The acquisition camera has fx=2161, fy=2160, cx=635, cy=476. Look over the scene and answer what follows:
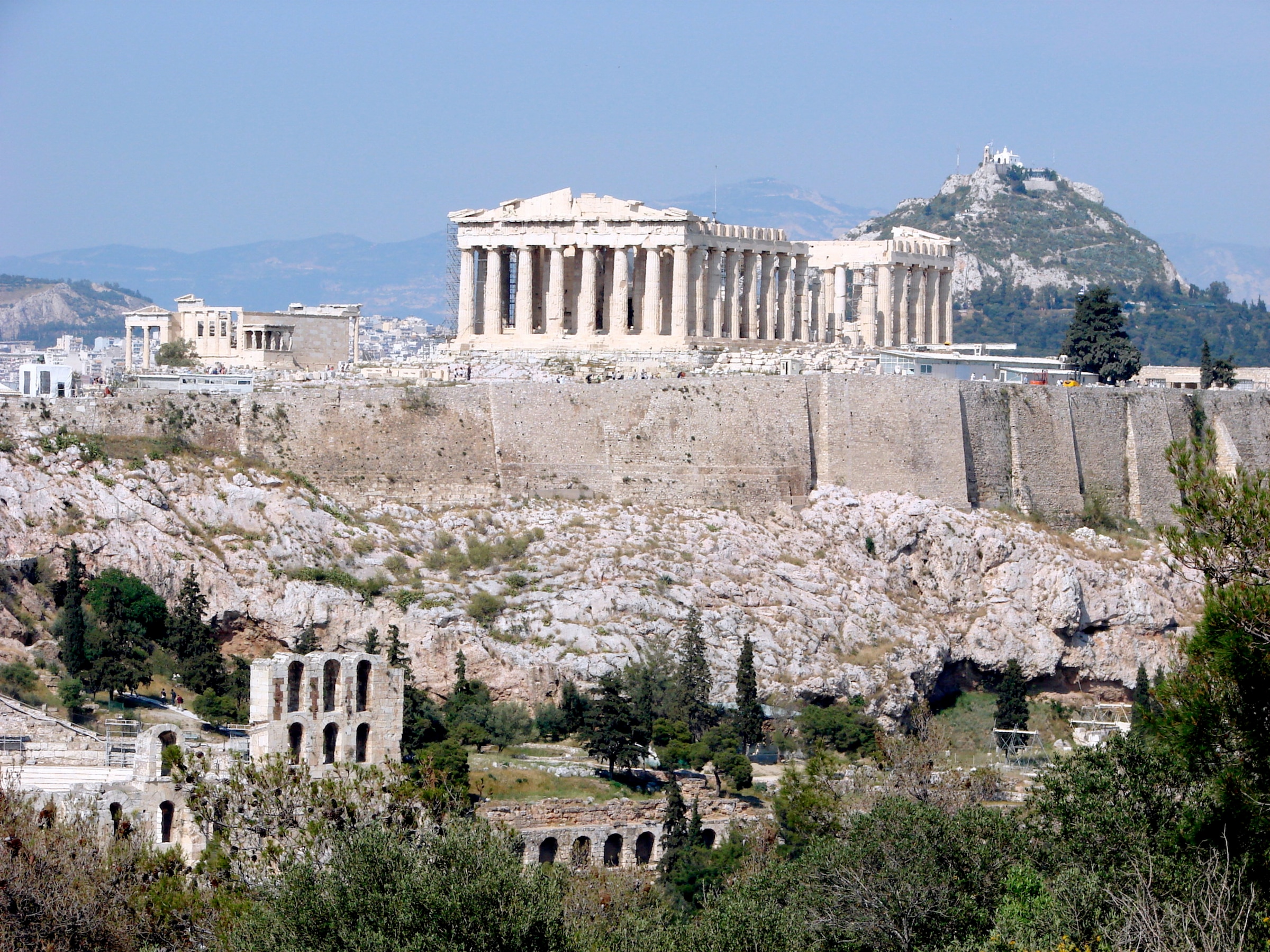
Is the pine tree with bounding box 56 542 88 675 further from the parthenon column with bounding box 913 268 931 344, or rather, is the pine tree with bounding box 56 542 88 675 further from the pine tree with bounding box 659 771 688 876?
the parthenon column with bounding box 913 268 931 344

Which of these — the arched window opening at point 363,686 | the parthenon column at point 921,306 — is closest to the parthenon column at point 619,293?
the parthenon column at point 921,306

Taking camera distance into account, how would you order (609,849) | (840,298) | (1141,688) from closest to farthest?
(609,849) < (1141,688) < (840,298)

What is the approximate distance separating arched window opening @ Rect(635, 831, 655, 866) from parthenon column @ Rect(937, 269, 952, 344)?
37.7m

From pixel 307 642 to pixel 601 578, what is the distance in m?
8.71

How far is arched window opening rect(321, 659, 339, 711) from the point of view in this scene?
40.2 meters

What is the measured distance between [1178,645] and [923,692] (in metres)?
23.3

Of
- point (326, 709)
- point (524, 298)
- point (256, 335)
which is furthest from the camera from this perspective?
point (256, 335)

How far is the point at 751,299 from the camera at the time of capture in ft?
231

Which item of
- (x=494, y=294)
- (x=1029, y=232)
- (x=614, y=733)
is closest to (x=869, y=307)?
(x=494, y=294)

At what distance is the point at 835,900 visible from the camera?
34.9 metres

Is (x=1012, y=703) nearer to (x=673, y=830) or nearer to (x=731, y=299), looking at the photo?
(x=673, y=830)

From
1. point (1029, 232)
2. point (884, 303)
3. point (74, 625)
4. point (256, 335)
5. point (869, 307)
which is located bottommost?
point (74, 625)

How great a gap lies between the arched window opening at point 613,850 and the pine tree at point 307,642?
333 inches

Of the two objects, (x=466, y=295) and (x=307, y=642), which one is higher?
(x=466, y=295)
